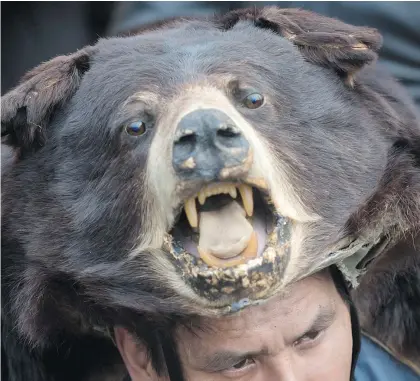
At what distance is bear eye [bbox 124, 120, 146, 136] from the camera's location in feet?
6.54

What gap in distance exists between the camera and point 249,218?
5.98 feet

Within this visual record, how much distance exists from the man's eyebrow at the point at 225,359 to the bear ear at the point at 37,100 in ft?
2.26

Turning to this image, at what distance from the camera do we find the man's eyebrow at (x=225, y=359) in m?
2.11

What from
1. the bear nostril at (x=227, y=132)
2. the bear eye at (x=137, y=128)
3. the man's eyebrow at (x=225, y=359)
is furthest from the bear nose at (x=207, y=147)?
the man's eyebrow at (x=225, y=359)

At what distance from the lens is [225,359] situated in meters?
2.12

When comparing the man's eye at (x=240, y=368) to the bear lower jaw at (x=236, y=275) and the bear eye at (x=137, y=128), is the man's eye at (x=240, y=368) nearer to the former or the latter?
the bear lower jaw at (x=236, y=275)

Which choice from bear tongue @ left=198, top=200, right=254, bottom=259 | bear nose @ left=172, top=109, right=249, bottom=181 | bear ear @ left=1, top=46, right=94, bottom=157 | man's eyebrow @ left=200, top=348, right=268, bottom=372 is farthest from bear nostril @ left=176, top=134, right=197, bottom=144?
man's eyebrow @ left=200, top=348, right=268, bottom=372

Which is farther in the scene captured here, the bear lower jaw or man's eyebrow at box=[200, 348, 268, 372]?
man's eyebrow at box=[200, 348, 268, 372]

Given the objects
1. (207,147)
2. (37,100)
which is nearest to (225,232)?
(207,147)

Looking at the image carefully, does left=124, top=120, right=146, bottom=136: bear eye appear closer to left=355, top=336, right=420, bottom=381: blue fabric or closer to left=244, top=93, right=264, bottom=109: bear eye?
left=244, top=93, right=264, bottom=109: bear eye

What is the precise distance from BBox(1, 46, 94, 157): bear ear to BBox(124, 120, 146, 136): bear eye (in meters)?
0.23

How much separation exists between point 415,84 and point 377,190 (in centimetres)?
117

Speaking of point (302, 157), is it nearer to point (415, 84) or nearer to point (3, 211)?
point (3, 211)

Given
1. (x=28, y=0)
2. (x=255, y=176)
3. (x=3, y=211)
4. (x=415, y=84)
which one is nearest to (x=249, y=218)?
(x=255, y=176)
